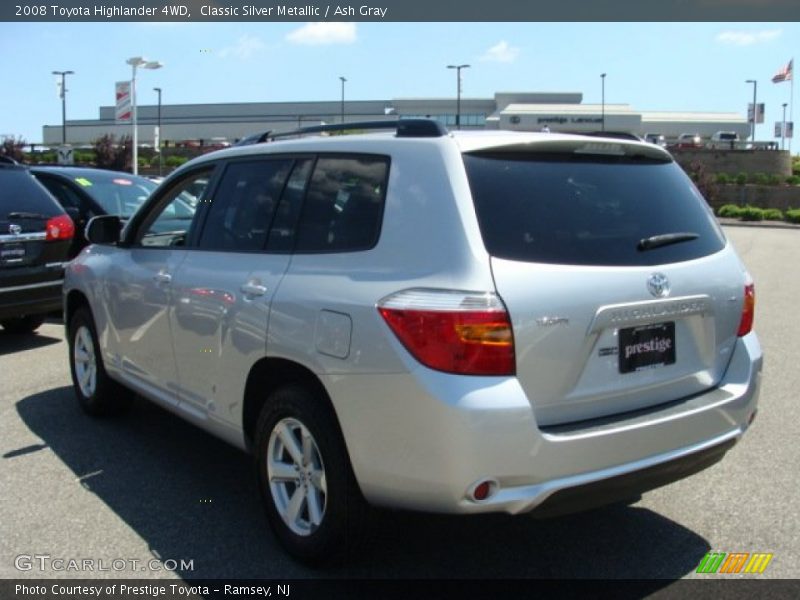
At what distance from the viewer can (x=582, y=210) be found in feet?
10.6

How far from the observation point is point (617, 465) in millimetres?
3068

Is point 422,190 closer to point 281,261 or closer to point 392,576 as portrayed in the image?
point 281,261

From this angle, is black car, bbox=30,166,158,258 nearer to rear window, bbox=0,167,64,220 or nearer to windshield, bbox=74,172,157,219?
windshield, bbox=74,172,157,219

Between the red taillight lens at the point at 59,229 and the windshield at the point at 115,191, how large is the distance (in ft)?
6.06

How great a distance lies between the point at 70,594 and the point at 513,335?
2083mm

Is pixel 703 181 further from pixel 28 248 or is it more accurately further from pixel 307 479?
pixel 307 479

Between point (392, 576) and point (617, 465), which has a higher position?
→ point (617, 465)

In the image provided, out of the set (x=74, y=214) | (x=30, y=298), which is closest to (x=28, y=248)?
(x=30, y=298)

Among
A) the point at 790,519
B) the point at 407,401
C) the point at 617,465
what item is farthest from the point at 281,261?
the point at 790,519

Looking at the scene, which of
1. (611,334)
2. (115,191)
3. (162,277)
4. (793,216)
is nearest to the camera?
(611,334)

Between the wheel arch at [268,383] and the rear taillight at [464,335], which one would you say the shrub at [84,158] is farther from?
the rear taillight at [464,335]

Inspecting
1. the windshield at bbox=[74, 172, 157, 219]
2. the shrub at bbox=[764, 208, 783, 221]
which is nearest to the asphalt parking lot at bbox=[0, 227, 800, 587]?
the windshield at bbox=[74, 172, 157, 219]

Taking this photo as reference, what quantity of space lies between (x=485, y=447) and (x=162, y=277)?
2393mm

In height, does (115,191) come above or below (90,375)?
above
